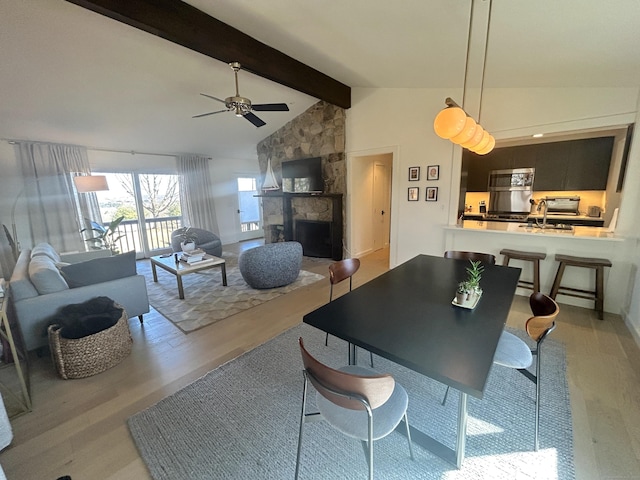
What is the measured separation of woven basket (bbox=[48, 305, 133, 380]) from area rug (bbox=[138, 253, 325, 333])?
26.7 inches

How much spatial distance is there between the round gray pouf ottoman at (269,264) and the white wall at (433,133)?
2005 millimetres

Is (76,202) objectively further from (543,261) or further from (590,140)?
(590,140)

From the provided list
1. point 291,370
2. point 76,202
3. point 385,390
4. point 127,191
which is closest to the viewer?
point 385,390

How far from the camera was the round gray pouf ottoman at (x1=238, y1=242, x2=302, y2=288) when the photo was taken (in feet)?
12.3

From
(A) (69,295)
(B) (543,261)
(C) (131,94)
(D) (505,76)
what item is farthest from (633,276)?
(C) (131,94)

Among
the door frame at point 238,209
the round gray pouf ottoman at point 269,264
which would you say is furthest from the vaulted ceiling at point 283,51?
the door frame at point 238,209

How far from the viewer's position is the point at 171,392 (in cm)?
196

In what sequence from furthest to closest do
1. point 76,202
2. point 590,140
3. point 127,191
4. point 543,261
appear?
point 127,191, point 76,202, point 590,140, point 543,261

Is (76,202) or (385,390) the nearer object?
(385,390)

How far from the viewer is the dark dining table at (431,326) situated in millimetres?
1081

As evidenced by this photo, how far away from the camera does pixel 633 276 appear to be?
2750 mm

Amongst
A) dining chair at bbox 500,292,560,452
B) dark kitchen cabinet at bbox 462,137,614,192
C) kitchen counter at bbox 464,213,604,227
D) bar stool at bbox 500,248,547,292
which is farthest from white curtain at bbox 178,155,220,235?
kitchen counter at bbox 464,213,604,227

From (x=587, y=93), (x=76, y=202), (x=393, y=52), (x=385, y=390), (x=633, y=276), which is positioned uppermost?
(x=393, y=52)

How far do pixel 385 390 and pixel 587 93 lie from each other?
12.8 ft
